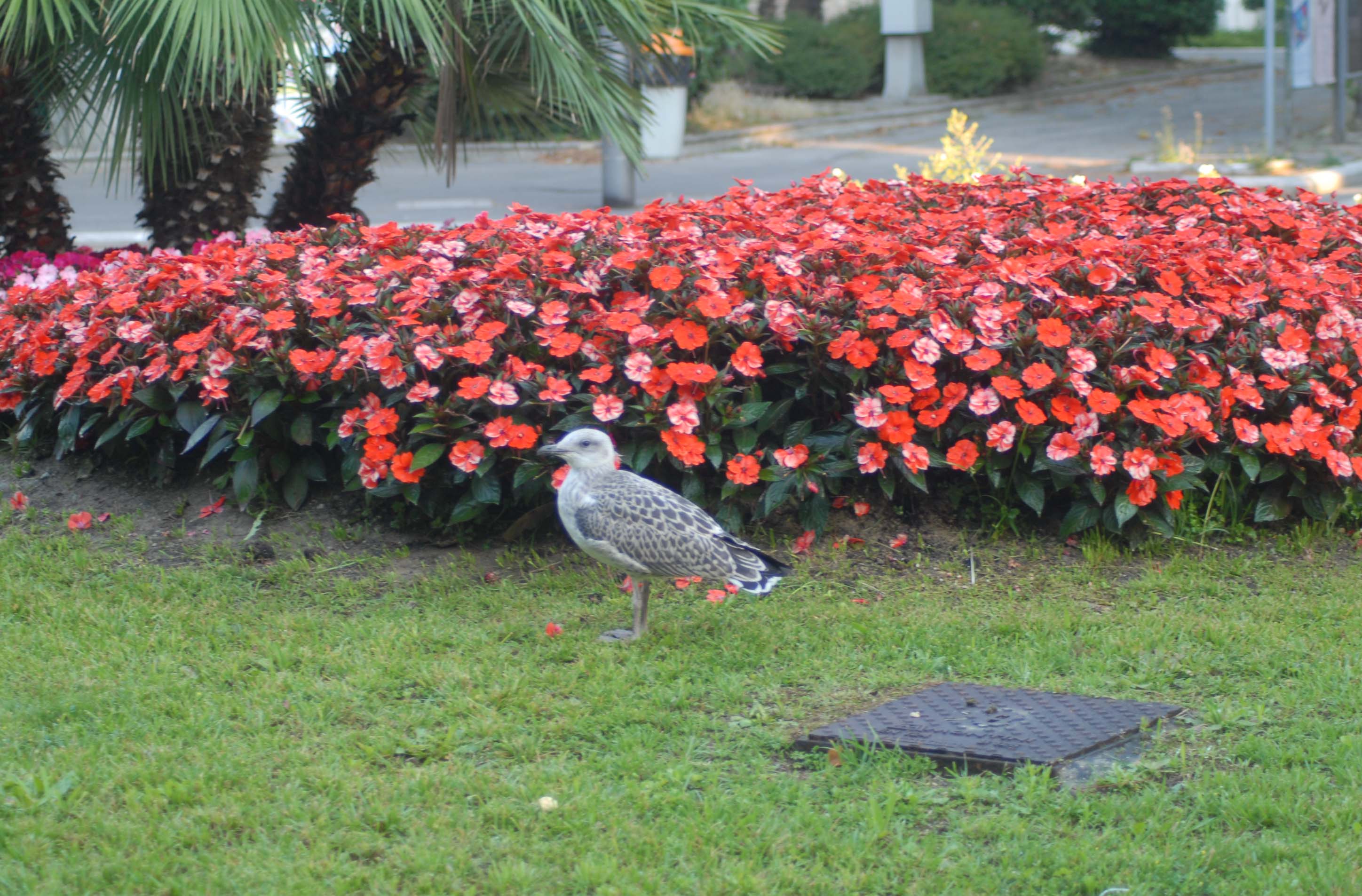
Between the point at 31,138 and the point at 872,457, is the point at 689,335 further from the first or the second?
the point at 31,138

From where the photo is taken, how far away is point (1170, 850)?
2.93m

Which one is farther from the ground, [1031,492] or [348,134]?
[348,134]

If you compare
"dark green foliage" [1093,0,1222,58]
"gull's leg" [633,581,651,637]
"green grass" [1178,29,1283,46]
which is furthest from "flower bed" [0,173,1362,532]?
"green grass" [1178,29,1283,46]

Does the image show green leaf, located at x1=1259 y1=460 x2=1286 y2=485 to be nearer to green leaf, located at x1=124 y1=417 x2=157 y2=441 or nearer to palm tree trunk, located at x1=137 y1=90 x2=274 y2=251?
green leaf, located at x1=124 y1=417 x2=157 y2=441

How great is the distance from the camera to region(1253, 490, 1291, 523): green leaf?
16.0 feet

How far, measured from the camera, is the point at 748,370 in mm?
4758

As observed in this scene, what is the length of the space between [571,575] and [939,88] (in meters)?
22.8

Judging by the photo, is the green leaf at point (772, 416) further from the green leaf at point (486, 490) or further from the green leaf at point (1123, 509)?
the green leaf at point (1123, 509)

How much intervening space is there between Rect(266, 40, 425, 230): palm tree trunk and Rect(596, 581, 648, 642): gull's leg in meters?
3.85

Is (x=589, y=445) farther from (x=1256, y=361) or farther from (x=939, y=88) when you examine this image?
(x=939, y=88)

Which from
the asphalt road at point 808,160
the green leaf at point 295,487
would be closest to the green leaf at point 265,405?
the green leaf at point 295,487

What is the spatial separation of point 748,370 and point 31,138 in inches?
188

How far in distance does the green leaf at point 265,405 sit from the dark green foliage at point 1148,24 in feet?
87.1

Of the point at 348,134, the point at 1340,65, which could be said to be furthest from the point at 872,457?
the point at 1340,65
